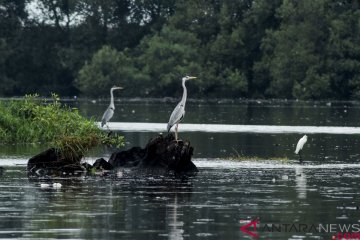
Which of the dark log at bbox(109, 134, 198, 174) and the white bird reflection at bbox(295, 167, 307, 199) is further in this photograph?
the dark log at bbox(109, 134, 198, 174)

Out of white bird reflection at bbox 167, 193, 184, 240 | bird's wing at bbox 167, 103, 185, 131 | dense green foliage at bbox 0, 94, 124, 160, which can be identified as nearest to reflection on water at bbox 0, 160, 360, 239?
white bird reflection at bbox 167, 193, 184, 240

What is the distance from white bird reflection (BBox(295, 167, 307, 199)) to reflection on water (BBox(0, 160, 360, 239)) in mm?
22

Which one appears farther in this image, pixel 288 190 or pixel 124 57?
pixel 124 57

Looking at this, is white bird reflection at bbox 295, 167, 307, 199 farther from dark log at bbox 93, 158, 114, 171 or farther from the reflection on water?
dark log at bbox 93, 158, 114, 171

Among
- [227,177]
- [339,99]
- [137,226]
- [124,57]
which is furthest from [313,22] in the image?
[137,226]

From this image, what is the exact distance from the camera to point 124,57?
13162cm

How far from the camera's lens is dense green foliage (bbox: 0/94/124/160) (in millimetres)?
34406

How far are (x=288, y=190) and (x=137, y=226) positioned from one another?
7.60m

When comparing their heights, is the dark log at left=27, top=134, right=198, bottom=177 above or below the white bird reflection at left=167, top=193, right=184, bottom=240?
above

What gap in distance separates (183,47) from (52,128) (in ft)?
285

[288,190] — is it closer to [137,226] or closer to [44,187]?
[44,187]

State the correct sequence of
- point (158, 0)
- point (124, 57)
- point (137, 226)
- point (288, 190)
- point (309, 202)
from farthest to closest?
point (158, 0), point (124, 57), point (288, 190), point (309, 202), point (137, 226)

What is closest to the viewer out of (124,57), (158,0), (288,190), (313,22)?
(288,190)

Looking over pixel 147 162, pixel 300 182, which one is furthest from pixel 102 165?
pixel 300 182
